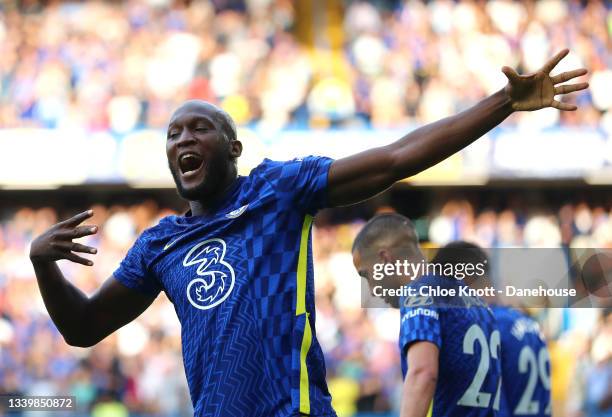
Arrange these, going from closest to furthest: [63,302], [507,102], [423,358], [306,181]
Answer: [507,102] → [306,181] → [63,302] → [423,358]

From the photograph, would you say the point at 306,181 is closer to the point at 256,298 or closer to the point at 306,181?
the point at 306,181

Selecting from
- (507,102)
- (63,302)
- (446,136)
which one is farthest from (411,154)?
(63,302)

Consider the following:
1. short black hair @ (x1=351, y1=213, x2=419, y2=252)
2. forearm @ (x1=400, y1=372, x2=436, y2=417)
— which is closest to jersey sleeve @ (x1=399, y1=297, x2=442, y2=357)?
forearm @ (x1=400, y1=372, x2=436, y2=417)

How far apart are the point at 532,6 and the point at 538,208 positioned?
3.46 meters

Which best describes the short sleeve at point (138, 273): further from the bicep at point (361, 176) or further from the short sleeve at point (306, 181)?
the bicep at point (361, 176)

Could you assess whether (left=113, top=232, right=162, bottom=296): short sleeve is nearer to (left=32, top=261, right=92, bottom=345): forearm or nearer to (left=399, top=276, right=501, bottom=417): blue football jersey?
(left=32, top=261, right=92, bottom=345): forearm

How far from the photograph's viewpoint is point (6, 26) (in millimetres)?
17688

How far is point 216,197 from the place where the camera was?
4355mm

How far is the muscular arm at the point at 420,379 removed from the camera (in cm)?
503

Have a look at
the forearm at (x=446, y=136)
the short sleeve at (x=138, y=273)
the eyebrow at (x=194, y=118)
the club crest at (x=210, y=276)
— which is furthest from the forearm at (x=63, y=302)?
the forearm at (x=446, y=136)

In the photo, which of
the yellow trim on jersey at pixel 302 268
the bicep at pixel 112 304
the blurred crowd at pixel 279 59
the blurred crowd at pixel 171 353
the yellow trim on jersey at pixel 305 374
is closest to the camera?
the yellow trim on jersey at pixel 305 374

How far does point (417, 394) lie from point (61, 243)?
71.2 inches

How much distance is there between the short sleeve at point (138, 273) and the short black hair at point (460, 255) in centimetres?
182

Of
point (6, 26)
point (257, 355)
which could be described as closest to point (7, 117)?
point (6, 26)
